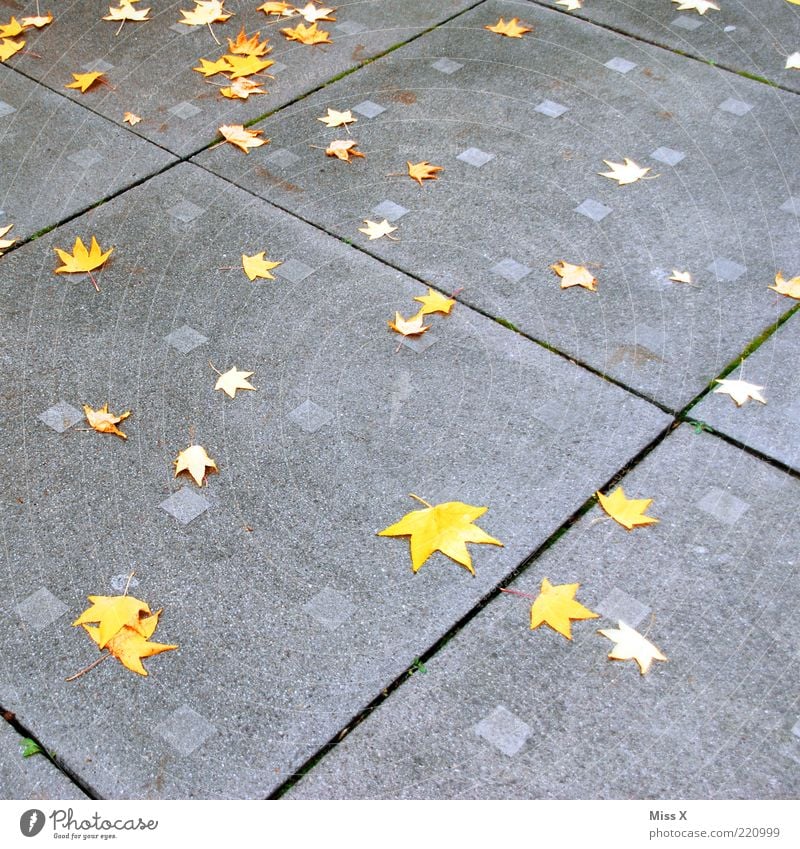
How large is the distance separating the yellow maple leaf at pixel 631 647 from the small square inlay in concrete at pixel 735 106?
2.78 metres

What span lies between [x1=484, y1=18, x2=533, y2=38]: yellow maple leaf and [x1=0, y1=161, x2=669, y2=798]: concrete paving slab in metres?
1.88

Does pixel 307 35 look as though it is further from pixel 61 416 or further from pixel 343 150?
pixel 61 416

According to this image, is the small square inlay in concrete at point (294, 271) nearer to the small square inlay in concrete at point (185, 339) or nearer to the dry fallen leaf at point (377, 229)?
the dry fallen leaf at point (377, 229)

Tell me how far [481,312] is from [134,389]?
1.17 m

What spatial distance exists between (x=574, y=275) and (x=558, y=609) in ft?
4.55

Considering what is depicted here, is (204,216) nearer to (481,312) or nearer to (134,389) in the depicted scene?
(134,389)

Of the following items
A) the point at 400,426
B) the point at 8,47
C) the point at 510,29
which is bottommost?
the point at 400,426

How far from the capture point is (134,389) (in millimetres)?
→ 2939

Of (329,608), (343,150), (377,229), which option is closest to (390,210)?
(377,229)

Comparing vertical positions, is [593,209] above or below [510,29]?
below

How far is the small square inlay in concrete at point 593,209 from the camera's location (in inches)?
142

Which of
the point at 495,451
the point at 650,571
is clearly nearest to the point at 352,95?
the point at 495,451

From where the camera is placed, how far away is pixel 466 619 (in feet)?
7.73

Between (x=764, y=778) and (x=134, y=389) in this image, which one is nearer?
(x=764, y=778)
